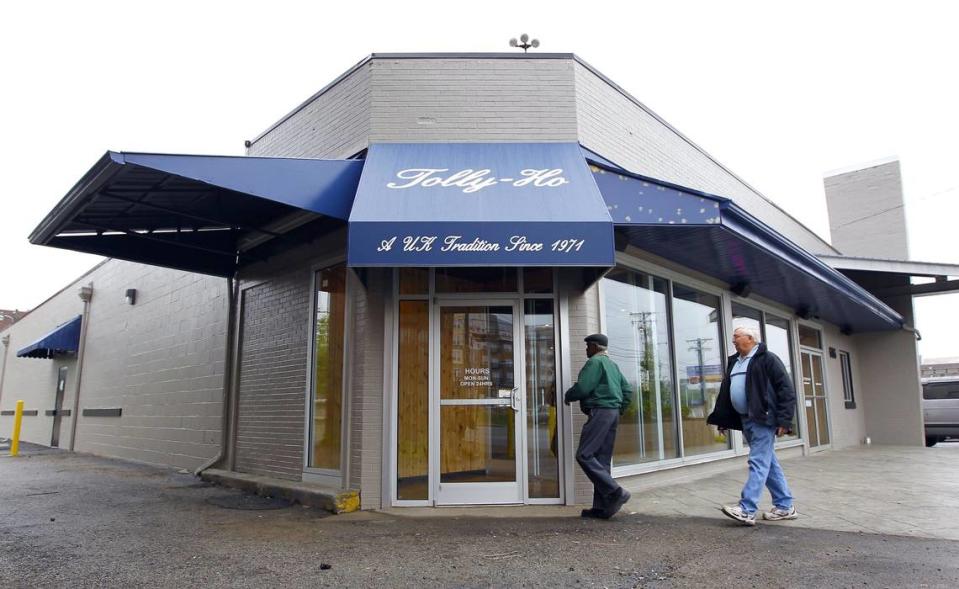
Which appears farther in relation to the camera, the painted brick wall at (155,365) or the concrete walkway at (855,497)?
the painted brick wall at (155,365)

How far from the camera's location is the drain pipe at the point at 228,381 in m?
9.08

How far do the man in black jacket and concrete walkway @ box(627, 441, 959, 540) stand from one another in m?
0.30

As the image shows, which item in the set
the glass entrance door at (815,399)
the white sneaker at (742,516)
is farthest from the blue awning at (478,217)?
the glass entrance door at (815,399)

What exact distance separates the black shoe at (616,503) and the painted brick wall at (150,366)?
6.25 m

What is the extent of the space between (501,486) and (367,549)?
1972 millimetres

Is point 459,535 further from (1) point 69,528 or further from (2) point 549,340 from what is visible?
(1) point 69,528

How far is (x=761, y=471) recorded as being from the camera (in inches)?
219

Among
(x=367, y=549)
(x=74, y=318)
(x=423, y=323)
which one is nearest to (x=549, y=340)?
(x=423, y=323)

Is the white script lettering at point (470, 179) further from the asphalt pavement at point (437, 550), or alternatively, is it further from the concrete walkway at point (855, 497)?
the concrete walkway at point (855, 497)

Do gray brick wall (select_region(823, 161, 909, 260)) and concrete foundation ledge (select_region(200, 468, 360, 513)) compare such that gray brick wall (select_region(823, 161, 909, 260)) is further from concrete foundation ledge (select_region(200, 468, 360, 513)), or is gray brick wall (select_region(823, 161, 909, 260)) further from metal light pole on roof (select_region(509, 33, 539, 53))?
concrete foundation ledge (select_region(200, 468, 360, 513))

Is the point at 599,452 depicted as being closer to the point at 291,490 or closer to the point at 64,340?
the point at 291,490

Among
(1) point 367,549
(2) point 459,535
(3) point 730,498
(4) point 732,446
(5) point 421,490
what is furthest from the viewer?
(4) point 732,446

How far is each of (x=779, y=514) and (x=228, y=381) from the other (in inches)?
286

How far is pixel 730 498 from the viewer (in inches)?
273
